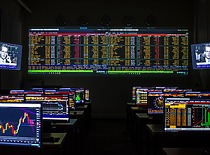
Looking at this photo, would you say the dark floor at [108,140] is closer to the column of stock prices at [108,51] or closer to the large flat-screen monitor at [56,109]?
the large flat-screen monitor at [56,109]

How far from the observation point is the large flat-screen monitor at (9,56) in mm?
6970

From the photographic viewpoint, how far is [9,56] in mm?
7297

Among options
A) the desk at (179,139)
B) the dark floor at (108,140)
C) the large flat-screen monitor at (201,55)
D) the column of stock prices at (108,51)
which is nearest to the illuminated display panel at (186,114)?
the desk at (179,139)

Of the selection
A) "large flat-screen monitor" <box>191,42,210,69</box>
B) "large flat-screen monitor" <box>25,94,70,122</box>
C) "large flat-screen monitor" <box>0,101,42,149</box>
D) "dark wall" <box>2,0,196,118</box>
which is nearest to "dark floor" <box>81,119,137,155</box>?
"dark wall" <box>2,0,196,118</box>

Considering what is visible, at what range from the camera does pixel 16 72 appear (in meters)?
9.64

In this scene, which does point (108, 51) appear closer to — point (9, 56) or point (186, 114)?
point (9, 56)

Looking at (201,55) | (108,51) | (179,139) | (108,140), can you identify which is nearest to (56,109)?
(179,139)

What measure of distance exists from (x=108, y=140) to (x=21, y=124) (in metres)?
4.50

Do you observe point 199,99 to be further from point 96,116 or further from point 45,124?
point 96,116

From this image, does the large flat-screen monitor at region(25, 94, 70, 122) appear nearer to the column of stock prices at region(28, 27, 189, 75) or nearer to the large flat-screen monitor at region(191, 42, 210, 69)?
the large flat-screen monitor at region(191, 42, 210, 69)

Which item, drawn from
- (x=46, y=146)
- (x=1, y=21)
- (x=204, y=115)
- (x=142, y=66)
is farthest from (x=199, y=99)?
(x=142, y=66)

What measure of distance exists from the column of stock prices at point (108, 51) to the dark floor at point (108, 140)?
1.81 metres

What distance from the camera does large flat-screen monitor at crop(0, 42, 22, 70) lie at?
274 inches

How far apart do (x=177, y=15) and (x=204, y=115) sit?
24.0ft
